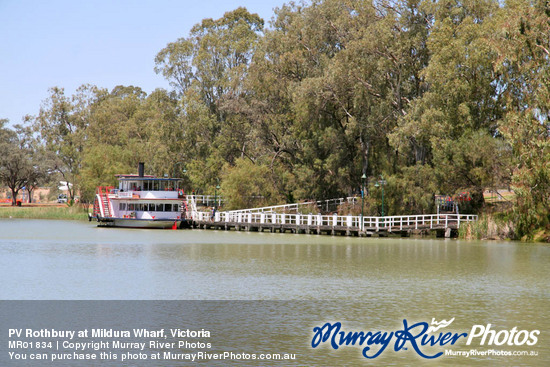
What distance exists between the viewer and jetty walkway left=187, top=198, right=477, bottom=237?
53000 mm

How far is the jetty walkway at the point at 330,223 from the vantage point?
53000mm

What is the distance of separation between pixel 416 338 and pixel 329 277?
11530 millimetres

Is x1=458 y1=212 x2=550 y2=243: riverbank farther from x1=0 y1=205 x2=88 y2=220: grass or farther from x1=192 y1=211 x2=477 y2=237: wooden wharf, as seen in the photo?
x1=0 y1=205 x2=88 y2=220: grass

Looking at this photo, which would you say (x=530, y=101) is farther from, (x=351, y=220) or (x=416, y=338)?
(x=416, y=338)

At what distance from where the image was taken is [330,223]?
62.0 metres

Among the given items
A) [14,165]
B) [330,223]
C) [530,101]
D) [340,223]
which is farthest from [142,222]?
[14,165]

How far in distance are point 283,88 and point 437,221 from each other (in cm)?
2313

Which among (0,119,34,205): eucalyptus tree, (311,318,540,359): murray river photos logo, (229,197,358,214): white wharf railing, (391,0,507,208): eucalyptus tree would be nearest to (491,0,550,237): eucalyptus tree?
(391,0,507,208): eucalyptus tree

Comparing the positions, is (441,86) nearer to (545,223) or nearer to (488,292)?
(545,223)

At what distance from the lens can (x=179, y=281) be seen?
26.6 metres

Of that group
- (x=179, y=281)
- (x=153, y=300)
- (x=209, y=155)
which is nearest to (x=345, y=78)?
(x=209, y=155)

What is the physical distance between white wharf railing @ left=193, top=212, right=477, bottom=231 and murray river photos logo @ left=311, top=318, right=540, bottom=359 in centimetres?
3412

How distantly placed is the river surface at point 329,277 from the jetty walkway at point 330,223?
6.06m

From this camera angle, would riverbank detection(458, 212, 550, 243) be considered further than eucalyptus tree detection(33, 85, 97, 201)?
No
